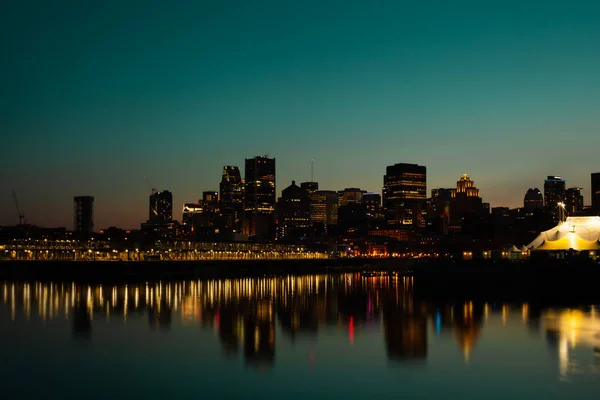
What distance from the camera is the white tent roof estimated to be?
285ft

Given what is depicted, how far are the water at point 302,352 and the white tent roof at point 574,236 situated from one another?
34.1 metres

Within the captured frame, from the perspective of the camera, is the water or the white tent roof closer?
the water

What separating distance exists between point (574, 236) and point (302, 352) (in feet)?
210

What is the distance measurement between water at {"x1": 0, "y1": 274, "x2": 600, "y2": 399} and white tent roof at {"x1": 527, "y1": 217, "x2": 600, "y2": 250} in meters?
34.1

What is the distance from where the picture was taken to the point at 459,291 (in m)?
73.8

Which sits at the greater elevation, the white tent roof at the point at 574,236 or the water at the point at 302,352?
the white tent roof at the point at 574,236

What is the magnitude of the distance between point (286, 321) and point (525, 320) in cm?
1551

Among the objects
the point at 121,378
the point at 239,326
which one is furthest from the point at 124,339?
the point at 121,378

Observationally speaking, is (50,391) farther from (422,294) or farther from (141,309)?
(422,294)

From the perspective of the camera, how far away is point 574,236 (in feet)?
289

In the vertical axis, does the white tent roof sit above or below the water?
above

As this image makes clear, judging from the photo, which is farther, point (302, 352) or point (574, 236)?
point (574, 236)

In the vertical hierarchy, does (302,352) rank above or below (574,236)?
below

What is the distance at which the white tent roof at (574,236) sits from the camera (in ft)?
285
